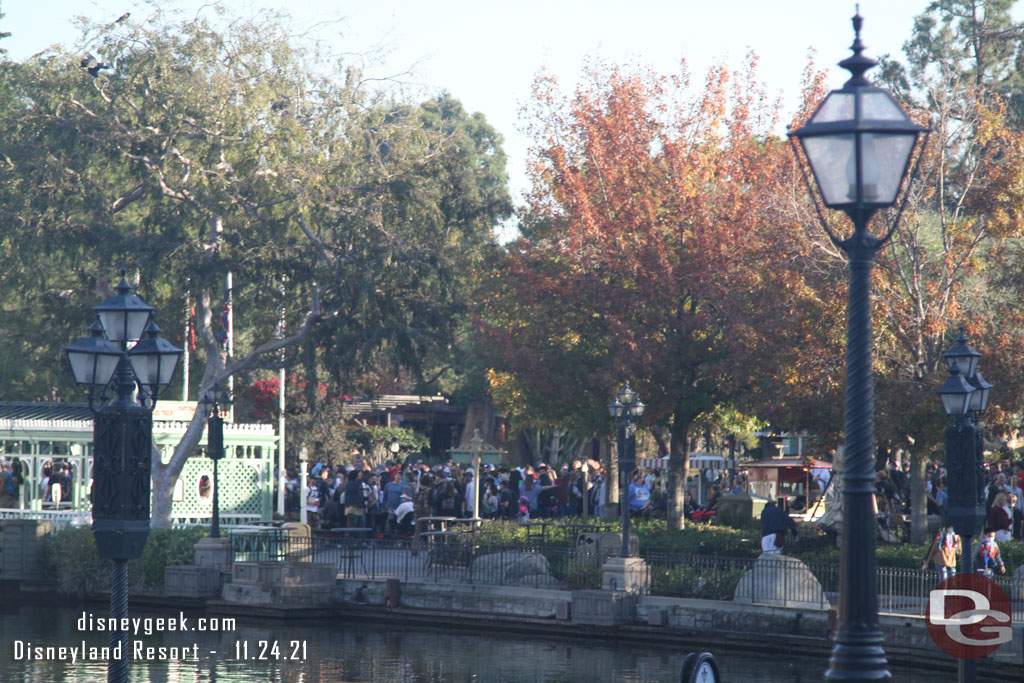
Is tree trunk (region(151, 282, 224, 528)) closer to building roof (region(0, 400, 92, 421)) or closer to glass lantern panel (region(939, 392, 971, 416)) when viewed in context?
building roof (region(0, 400, 92, 421))

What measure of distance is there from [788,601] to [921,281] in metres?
7.90

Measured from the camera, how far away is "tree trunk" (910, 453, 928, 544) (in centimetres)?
2605

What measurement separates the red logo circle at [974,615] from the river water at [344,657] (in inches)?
24.8

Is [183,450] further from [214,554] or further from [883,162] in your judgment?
[883,162]

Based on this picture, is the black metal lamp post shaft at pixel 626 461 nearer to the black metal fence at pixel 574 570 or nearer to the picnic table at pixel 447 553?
the black metal fence at pixel 574 570

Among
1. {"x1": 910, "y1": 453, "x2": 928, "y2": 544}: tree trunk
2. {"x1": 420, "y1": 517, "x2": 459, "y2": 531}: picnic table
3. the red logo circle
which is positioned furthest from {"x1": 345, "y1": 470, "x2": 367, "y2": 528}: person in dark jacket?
the red logo circle

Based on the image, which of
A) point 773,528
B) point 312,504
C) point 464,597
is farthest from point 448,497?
point 773,528

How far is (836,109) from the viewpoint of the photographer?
20.7ft

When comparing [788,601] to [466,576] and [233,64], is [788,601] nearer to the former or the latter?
[466,576]

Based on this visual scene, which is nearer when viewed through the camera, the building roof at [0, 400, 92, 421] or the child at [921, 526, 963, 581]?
the child at [921, 526, 963, 581]

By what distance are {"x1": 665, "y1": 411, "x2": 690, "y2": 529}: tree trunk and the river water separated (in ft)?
24.2

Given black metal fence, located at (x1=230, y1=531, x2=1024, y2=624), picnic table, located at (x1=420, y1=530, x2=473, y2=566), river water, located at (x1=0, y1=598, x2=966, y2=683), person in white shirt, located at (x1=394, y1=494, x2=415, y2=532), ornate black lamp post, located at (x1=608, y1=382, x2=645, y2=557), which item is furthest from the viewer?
person in white shirt, located at (x1=394, y1=494, x2=415, y2=532)

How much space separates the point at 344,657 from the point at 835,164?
16.1 meters

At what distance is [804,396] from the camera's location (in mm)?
25469
